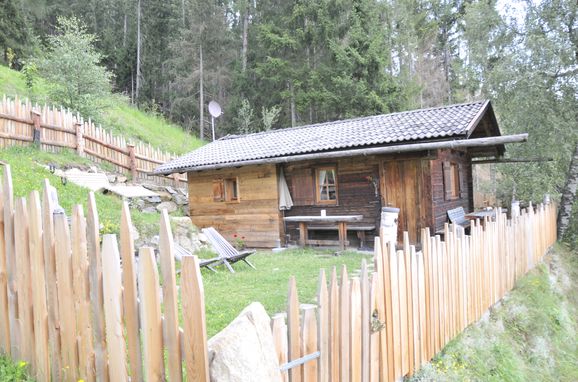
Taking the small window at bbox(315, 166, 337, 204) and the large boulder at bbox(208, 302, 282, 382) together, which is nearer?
the large boulder at bbox(208, 302, 282, 382)

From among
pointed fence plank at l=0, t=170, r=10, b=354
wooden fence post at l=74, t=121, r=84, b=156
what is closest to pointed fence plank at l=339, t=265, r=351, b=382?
pointed fence plank at l=0, t=170, r=10, b=354

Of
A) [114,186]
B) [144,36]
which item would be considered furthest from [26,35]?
[114,186]

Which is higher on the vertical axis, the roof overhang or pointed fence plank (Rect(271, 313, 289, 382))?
the roof overhang

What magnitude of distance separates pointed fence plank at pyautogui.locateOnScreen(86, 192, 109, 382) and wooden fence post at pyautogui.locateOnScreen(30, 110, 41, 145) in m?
11.4

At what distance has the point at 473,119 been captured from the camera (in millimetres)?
9984

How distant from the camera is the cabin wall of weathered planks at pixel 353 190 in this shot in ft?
35.4

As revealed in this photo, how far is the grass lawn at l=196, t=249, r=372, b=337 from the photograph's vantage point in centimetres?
500

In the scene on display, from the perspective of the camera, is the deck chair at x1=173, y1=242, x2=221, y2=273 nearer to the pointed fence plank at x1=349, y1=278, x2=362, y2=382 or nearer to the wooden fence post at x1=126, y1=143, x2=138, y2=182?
the pointed fence plank at x1=349, y1=278, x2=362, y2=382

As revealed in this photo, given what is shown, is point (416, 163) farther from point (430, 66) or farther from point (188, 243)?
point (430, 66)

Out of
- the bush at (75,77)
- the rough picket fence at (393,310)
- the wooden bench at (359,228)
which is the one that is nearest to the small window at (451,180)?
the wooden bench at (359,228)

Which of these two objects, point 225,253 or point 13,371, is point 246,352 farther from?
point 225,253

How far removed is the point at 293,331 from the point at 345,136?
389 inches

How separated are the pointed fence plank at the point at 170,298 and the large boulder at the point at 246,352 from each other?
16 cm

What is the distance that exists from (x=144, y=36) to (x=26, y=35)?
948 cm
